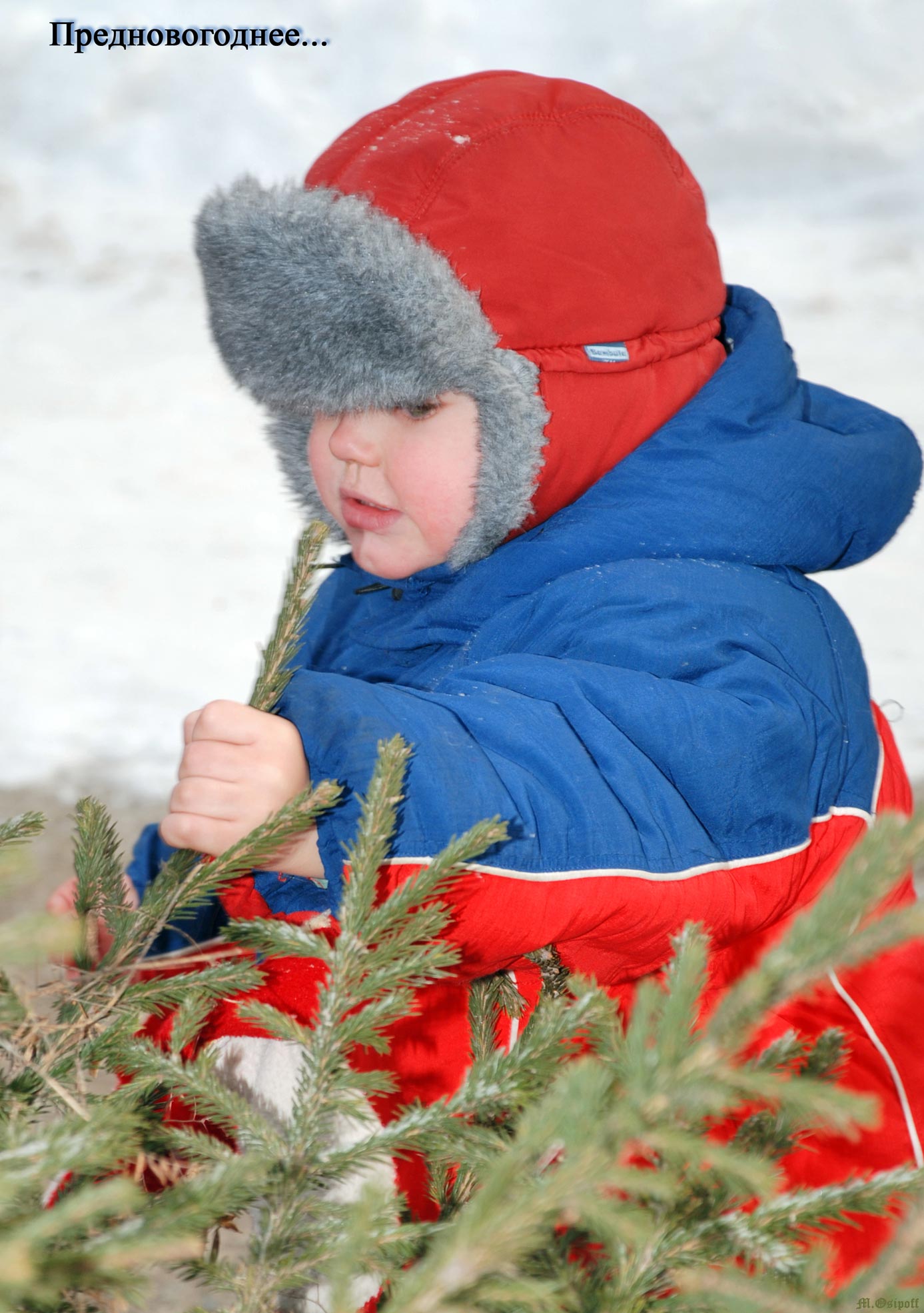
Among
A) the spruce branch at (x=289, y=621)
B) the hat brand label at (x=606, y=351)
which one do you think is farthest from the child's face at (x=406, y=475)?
the spruce branch at (x=289, y=621)

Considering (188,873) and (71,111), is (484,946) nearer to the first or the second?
(188,873)

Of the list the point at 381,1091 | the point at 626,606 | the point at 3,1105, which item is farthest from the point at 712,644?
the point at 3,1105

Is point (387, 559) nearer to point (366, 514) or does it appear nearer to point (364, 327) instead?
point (366, 514)

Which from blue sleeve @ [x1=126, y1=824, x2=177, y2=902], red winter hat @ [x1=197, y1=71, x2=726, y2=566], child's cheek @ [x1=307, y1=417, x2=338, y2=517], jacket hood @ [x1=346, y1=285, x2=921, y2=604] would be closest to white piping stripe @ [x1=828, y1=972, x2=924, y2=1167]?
jacket hood @ [x1=346, y1=285, x2=921, y2=604]

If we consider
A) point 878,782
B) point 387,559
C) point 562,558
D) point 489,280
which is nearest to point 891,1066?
point 878,782

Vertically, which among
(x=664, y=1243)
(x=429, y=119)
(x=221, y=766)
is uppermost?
(x=429, y=119)

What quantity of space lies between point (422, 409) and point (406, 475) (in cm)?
6

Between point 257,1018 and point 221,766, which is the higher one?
point 221,766

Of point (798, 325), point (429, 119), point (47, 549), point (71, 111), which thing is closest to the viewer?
point (429, 119)

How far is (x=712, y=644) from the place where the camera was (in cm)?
90

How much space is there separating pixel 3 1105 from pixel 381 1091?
0.16 m

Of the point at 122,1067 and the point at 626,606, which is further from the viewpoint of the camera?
the point at 626,606

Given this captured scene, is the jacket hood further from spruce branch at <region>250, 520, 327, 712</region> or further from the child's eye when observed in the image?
spruce branch at <region>250, 520, 327, 712</region>

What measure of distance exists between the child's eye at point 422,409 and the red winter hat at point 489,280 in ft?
0.07
